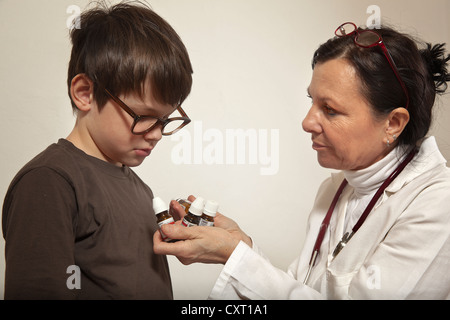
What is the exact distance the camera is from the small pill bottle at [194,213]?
98 centimetres

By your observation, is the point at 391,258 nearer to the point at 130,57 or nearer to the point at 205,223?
the point at 205,223

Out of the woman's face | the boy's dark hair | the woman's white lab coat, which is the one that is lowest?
the woman's white lab coat

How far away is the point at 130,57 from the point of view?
954mm

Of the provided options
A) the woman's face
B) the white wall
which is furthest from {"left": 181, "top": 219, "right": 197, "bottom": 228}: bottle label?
the white wall

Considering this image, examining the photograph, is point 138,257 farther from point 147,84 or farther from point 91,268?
point 147,84

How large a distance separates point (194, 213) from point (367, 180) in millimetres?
568

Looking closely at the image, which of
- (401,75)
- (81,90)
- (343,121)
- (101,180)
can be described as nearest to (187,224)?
(101,180)

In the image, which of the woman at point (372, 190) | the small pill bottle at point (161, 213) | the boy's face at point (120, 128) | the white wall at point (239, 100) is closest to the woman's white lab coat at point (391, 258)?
the woman at point (372, 190)

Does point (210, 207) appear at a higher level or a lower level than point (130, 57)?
lower

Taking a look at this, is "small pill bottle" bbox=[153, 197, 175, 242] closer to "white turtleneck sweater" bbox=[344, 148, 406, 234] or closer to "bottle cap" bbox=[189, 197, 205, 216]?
"bottle cap" bbox=[189, 197, 205, 216]

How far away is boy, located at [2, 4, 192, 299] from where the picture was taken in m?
0.79

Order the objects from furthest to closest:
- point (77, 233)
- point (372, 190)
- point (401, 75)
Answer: point (372, 190)
point (401, 75)
point (77, 233)

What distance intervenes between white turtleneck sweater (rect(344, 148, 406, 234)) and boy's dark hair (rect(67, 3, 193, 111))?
60 cm
